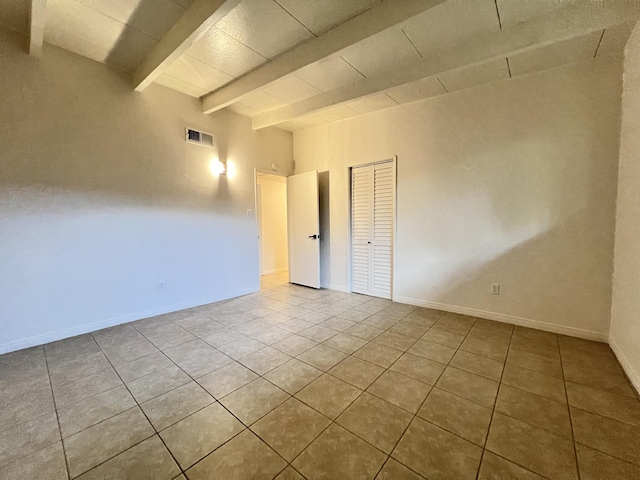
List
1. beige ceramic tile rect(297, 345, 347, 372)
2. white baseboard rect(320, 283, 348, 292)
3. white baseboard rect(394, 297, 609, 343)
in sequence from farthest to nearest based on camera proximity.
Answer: white baseboard rect(320, 283, 348, 292)
white baseboard rect(394, 297, 609, 343)
beige ceramic tile rect(297, 345, 347, 372)

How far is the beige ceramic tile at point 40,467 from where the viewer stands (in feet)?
3.90

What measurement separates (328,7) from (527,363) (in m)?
3.21

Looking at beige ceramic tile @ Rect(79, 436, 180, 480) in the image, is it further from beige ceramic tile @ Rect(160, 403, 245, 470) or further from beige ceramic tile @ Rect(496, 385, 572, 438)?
beige ceramic tile @ Rect(496, 385, 572, 438)

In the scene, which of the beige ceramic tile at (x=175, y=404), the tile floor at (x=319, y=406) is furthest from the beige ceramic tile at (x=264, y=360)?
the beige ceramic tile at (x=175, y=404)

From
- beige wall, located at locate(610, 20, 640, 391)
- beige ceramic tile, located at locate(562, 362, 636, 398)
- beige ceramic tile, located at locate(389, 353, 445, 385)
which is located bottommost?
beige ceramic tile, located at locate(562, 362, 636, 398)

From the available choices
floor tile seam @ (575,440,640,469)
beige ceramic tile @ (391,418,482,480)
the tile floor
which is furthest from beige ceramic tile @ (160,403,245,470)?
floor tile seam @ (575,440,640,469)

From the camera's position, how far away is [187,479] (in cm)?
117

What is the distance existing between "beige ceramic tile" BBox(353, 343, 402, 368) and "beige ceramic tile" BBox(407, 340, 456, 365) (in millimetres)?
166

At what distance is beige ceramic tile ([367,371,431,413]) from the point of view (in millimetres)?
1662

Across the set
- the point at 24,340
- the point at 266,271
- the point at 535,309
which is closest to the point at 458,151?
the point at 535,309

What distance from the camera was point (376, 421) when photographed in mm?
1515

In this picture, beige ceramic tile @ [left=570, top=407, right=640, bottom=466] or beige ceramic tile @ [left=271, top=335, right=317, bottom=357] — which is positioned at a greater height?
beige ceramic tile @ [left=271, top=335, right=317, bottom=357]

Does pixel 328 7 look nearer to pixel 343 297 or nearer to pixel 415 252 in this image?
pixel 415 252

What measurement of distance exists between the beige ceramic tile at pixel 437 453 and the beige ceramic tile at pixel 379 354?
0.68 m
